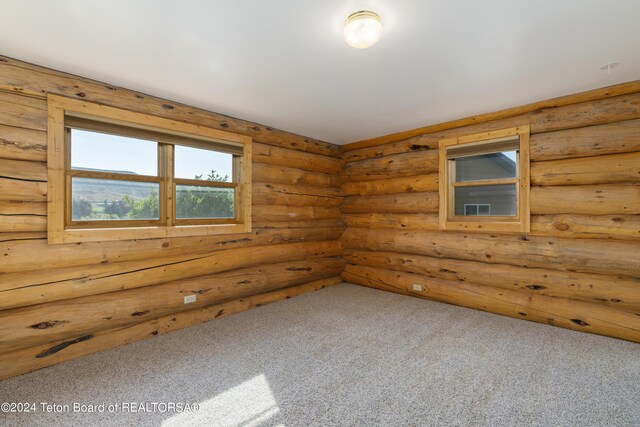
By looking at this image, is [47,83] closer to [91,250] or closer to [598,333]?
[91,250]

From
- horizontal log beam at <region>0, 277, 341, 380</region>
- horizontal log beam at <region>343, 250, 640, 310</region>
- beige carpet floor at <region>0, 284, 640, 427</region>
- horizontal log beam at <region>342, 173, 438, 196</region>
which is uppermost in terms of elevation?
horizontal log beam at <region>342, 173, 438, 196</region>

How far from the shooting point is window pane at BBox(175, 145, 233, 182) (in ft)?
10.6

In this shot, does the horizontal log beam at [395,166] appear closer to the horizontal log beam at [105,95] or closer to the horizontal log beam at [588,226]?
the horizontal log beam at [588,226]

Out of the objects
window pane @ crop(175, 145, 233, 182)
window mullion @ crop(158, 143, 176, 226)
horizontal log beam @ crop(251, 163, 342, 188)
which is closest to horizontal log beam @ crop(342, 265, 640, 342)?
horizontal log beam @ crop(251, 163, 342, 188)

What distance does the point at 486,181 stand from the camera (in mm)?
3562

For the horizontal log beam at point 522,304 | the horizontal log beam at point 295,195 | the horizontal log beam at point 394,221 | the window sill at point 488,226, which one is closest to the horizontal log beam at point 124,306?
the horizontal log beam at point 295,195

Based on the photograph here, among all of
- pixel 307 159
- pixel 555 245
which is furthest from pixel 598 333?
pixel 307 159

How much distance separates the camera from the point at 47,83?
235 cm

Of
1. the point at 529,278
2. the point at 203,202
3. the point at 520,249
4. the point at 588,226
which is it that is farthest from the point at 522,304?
the point at 203,202

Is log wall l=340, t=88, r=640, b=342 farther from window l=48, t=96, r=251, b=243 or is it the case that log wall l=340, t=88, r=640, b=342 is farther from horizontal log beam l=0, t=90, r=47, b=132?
horizontal log beam l=0, t=90, r=47, b=132

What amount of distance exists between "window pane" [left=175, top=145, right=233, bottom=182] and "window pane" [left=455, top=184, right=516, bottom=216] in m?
2.93

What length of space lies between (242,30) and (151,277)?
2331mm

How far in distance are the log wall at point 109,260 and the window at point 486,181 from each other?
2041 millimetres

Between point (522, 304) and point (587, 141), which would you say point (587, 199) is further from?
point (522, 304)
